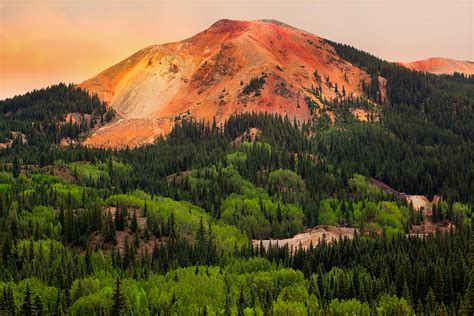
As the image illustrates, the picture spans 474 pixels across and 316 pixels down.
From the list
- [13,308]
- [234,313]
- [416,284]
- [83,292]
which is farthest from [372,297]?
[13,308]

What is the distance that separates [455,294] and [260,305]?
148 ft

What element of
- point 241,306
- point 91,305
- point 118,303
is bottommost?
point 241,306

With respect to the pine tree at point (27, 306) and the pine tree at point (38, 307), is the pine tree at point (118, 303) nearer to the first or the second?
the pine tree at point (38, 307)

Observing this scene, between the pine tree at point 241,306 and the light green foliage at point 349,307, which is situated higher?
the pine tree at point 241,306

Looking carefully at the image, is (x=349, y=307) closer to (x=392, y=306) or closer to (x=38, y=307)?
(x=392, y=306)

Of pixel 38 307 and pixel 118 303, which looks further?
pixel 38 307

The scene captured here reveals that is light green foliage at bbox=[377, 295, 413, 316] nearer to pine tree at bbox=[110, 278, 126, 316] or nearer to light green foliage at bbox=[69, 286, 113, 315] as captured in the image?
pine tree at bbox=[110, 278, 126, 316]

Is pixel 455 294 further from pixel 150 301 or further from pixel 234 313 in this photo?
pixel 150 301

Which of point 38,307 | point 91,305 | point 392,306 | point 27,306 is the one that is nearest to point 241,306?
point 91,305

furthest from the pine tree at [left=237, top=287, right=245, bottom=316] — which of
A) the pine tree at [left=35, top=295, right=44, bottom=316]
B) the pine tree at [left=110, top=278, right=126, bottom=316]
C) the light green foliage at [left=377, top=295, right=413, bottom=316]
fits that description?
the pine tree at [left=35, top=295, right=44, bottom=316]

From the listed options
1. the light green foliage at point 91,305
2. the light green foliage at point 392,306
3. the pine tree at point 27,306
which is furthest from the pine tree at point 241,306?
the pine tree at point 27,306

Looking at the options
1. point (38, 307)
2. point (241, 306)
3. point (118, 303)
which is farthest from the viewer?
point (241, 306)

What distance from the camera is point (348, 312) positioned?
609 feet

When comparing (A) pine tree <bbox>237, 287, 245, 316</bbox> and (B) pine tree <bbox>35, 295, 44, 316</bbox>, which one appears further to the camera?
(A) pine tree <bbox>237, 287, 245, 316</bbox>
